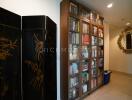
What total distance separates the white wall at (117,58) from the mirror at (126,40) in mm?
253

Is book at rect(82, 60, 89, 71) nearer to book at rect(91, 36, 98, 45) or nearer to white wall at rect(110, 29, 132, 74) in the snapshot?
book at rect(91, 36, 98, 45)

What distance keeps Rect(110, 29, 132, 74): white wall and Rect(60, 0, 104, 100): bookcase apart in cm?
282

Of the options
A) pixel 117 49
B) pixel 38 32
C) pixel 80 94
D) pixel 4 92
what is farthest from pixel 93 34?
pixel 117 49

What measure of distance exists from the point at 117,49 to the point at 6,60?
19.2 ft

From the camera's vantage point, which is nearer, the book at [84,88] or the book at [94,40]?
the book at [84,88]

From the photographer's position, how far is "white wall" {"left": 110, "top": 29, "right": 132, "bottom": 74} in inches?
229

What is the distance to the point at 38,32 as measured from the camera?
1633mm

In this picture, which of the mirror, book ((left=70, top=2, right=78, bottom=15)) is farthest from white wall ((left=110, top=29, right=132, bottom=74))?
book ((left=70, top=2, right=78, bottom=15))

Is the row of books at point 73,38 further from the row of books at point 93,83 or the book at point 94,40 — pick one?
the row of books at point 93,83

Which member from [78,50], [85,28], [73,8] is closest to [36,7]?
[73,8]

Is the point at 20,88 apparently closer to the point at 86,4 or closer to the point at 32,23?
the point at 32,23

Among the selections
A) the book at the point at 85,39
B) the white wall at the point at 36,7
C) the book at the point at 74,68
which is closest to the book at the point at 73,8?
the white wall at the point at 36,7

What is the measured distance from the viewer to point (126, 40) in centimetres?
575

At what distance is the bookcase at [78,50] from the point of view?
262cm
